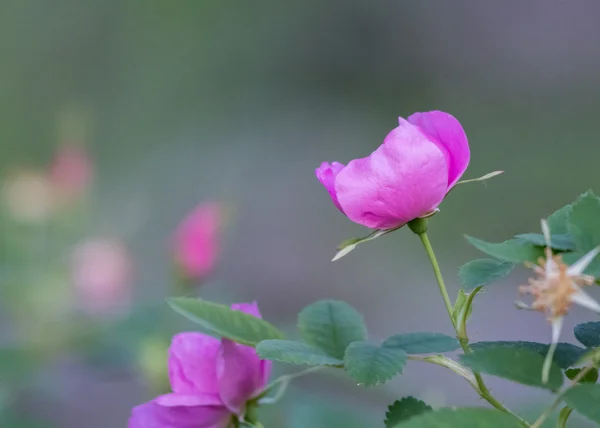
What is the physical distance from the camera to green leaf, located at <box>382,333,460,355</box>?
0.31 m

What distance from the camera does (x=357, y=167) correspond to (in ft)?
1.02

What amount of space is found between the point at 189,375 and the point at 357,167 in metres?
0.13

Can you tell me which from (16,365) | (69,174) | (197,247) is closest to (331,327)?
(197,247)

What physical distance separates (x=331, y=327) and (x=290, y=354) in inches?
2.7

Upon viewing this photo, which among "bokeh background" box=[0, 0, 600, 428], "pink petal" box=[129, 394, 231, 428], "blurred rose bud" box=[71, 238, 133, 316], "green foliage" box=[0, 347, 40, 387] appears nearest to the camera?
"pink petal" box=[129, 394, 231, 428]

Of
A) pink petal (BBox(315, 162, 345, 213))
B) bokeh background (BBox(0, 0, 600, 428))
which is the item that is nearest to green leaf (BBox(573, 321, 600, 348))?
pink petal (BBox(315, 162, 345, 213))

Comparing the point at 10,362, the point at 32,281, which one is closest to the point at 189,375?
the point at 10,362

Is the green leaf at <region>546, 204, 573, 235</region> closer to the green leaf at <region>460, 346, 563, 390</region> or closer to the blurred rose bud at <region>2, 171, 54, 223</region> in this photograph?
the green leaf at <region>460, 346, 563, 390</region>

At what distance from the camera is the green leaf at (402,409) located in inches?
11.8

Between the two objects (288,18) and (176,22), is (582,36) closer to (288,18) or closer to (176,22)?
(288,18)

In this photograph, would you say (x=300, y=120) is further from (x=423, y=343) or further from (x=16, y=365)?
(x=423, y=343)

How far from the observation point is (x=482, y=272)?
11.5 inches

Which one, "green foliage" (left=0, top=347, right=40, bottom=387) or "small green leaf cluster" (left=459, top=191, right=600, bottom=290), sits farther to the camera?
"green foliage" (left=0, top=347, right=40, bottom=387)

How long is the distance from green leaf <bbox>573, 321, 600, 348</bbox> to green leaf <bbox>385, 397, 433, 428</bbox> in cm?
7
